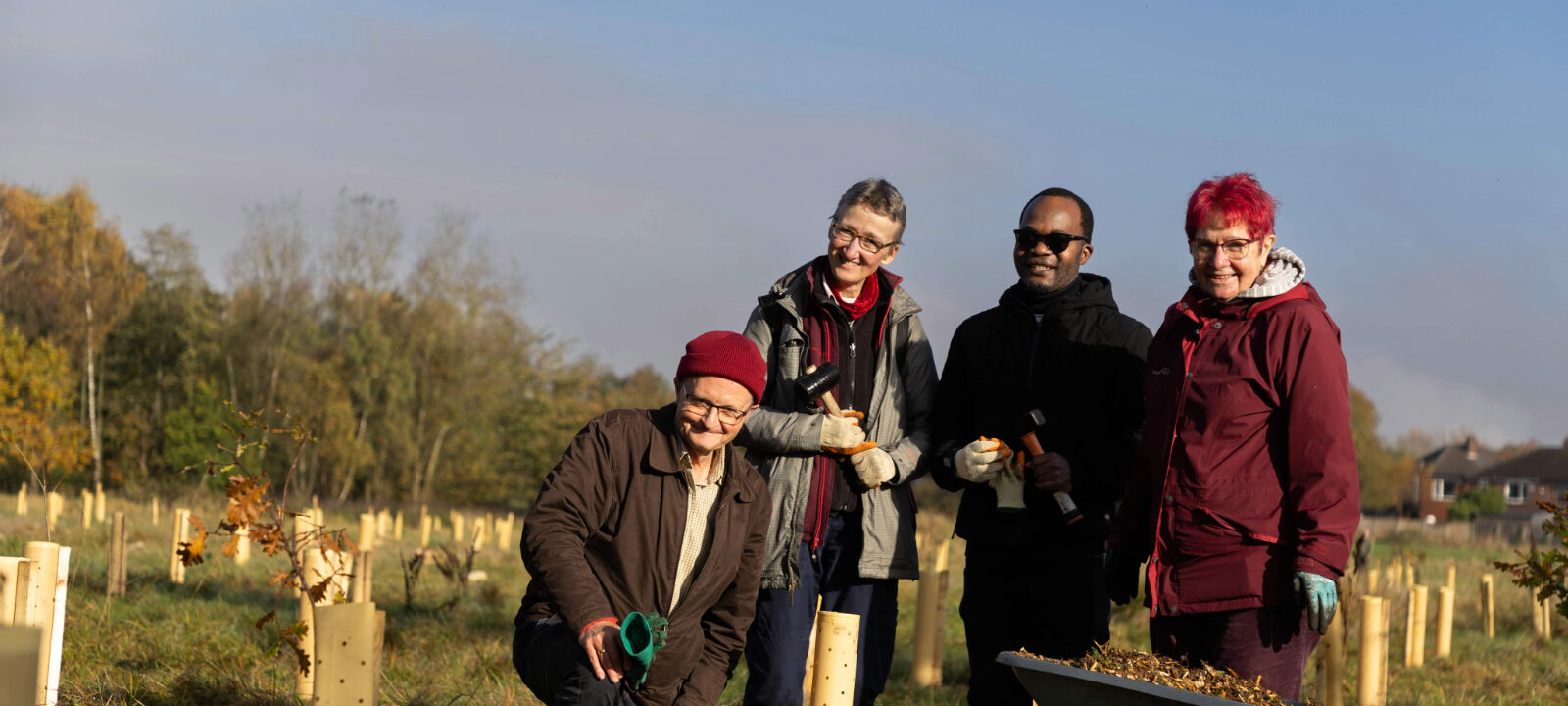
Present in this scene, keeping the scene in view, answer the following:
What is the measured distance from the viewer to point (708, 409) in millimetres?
3316

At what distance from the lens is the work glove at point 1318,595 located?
3174 mm

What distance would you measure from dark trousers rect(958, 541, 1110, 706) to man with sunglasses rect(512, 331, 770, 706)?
3.00 ft

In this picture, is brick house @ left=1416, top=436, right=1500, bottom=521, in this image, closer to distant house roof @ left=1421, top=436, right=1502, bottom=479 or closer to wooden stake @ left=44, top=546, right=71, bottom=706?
distant house roof @ left=1421, top=436, right=1502, bottom=479

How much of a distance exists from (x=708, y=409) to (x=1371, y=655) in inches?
190

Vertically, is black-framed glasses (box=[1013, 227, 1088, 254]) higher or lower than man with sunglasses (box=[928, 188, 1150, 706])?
higher

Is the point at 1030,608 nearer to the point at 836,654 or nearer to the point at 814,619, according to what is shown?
the point at 814,619

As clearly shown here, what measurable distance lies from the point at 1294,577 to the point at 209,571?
1050 centimetres

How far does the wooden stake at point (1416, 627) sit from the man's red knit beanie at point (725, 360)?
7.83 m

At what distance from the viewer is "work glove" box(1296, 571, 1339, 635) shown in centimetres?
317

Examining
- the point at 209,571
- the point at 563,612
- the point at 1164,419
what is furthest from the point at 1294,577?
the point at 209,571

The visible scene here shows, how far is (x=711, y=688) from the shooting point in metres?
3.51

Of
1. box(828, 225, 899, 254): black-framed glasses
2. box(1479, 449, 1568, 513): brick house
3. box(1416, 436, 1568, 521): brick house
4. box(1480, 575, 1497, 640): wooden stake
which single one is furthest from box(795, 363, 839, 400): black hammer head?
box(1479, 449, 1568, 513): brick house

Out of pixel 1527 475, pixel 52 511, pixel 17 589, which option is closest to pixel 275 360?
pixel 52 511

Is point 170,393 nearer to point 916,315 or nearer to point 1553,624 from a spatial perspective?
point 1553,624
